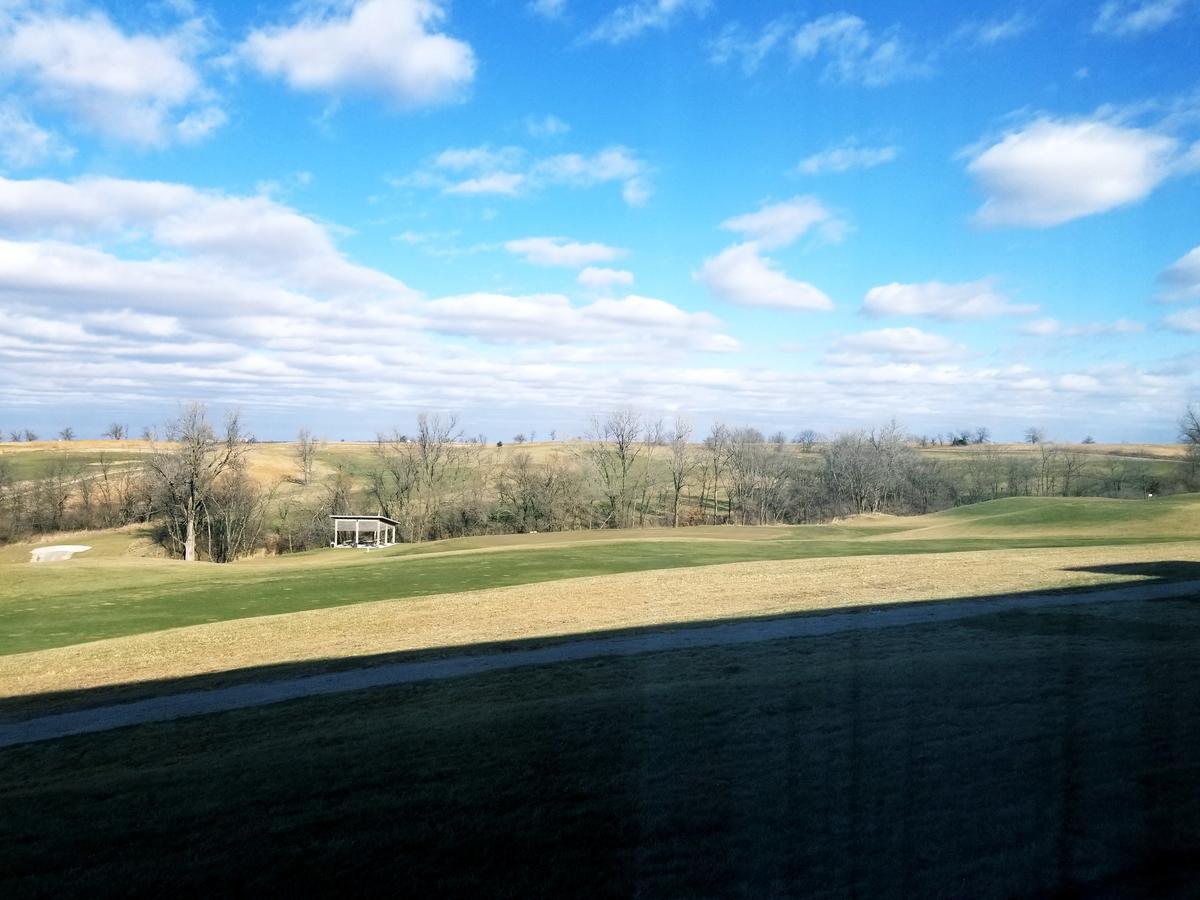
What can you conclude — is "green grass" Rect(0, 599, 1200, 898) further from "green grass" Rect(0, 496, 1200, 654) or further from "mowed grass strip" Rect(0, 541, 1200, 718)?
"green grass" Rect(0, 496, 1200, 654)

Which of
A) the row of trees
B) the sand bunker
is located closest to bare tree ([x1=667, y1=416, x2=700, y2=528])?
the row of trees

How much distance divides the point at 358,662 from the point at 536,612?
540cm

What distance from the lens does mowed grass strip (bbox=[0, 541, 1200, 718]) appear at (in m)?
16.1

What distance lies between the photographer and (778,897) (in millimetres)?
4422

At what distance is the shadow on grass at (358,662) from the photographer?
14.4 meters

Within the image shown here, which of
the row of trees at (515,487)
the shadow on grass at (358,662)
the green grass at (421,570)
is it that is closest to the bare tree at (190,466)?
the row of trees at (515,487)

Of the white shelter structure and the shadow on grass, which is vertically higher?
the shadow on grass

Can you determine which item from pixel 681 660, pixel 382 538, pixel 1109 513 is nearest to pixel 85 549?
pixel 382 538

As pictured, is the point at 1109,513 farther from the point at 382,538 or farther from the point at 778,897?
the point at 382,538

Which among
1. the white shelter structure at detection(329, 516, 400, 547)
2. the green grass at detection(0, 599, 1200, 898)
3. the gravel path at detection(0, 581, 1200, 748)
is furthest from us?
the white shelter structure at detection(329, 516, 400, 547)

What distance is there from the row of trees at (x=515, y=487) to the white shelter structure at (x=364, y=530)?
4132 millimetres

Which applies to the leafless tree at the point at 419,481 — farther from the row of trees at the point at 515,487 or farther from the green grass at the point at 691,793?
the green grass at the point at 691,793

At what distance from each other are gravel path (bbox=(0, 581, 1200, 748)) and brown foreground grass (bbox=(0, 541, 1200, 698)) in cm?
124

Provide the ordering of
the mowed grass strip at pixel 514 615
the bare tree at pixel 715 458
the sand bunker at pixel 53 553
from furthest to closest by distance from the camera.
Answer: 1. the bare tree at pixel 715 458
2. the sand bunker at pixel 53 553
3. the mowed grass strip at pixel 514 615
